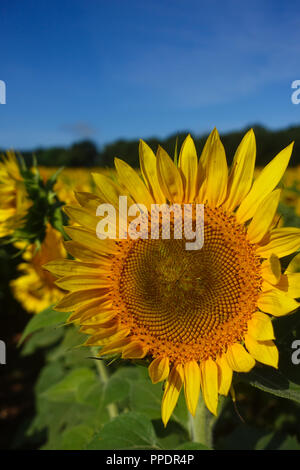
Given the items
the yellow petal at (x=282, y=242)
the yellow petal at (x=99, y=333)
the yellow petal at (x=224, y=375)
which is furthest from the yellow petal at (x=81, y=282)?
the yellow petal at (x=282, y=242)

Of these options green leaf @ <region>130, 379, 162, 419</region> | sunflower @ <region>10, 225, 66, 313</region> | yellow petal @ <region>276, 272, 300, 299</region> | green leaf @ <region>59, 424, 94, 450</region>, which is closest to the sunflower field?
yellow petal @ <region>276, 272, 300, 299</region>

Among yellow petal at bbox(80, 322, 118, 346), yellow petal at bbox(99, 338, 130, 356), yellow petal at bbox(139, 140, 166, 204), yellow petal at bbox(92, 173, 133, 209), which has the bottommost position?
yellow petal at bbox(99, 338, 130, 356)

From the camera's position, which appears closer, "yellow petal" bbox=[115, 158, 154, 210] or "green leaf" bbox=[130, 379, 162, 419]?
"yellow petal" bbox=[115, 158, 154, 210]

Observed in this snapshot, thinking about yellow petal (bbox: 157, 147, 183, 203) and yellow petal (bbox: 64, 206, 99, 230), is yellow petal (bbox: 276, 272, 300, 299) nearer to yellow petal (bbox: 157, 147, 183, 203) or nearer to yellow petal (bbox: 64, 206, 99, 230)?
yellow petal (bbox: 157, 147, 183, 203)

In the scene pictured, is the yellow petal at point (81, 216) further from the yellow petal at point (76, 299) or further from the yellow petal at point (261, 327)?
the yellow petal at point (261, 327)

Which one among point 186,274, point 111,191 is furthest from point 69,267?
point 186,274
